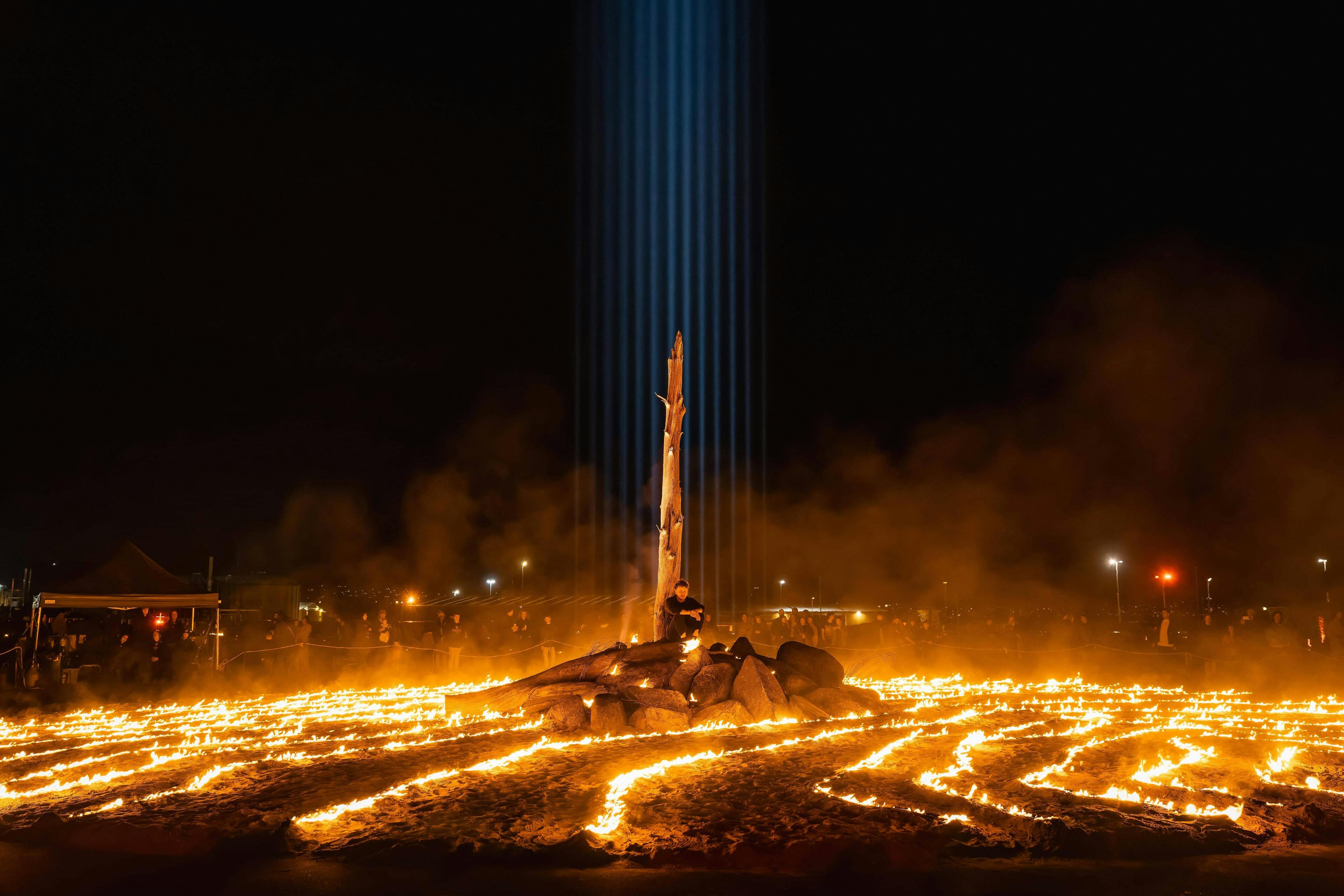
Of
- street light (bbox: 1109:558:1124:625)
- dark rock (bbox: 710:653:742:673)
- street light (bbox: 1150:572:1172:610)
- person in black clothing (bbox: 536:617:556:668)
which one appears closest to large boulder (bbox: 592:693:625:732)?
dark rock (bbox: 710:653:742:673)

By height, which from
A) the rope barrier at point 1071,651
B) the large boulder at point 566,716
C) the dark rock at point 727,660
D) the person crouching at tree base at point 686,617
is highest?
the person crouching at tree base at point 686,617

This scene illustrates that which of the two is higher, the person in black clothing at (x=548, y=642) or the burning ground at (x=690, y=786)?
the person in black clothing at (x=548, y=642)

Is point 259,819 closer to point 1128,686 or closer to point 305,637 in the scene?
point 305,637

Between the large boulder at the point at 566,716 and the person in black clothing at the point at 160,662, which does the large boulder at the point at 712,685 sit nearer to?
the large boulder at the point at 566,716

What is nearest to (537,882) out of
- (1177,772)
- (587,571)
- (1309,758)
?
(1177,772)

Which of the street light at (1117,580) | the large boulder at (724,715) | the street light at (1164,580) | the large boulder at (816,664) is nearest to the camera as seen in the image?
the large boulder at (724,715)

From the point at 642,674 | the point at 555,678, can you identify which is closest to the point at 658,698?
the point at 642,674

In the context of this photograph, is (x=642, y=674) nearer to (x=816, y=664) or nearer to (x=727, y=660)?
(x=727, y=660)

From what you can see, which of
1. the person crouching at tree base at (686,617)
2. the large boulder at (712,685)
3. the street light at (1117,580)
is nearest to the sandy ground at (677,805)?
the large boulder at (712,685)
